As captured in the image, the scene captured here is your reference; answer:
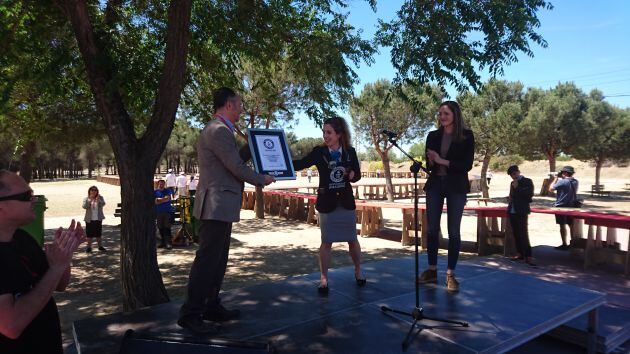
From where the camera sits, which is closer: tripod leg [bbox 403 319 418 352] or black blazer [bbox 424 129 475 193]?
tripod leg [bbox 403 319 418 352]

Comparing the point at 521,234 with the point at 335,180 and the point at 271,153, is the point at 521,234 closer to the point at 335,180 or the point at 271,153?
the point at 335,180

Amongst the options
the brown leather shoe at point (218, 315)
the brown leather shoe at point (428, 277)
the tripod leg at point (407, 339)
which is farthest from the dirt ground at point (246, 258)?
the brown leather shoe at point (218, 315)

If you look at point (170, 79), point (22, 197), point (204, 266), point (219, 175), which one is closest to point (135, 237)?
point (170, 79)

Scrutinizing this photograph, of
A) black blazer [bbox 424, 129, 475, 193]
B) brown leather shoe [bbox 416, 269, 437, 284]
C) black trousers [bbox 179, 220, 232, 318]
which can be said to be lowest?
brown leather shoe [bbox 416, 269, 437, 284]

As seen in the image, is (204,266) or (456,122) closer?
A: (204,266)

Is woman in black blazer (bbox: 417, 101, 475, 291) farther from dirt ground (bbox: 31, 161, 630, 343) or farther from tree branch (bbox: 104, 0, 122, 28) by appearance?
tree branch (bbox: 104, 0, 122, 28)

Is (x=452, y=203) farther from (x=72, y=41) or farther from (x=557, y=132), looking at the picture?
(x=557, y=132)

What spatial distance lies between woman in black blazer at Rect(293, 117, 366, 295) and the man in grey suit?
95 centimetres

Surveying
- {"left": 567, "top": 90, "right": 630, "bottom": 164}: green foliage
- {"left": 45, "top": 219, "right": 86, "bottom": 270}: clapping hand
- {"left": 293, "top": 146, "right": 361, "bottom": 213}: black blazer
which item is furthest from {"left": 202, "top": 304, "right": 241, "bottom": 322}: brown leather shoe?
{"left": 567, "top": 90, "right": 630, "bottom": 164}: green foliage

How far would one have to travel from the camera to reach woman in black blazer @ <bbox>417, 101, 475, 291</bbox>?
3998 mm

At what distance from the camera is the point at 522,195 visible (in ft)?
24.6

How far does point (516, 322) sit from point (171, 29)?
4.82 metres

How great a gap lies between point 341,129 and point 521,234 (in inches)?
212

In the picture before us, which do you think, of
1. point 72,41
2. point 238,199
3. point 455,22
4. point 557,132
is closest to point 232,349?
point 238,199
